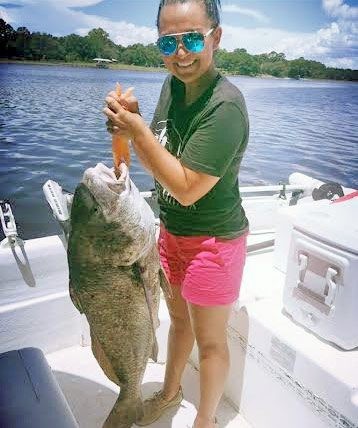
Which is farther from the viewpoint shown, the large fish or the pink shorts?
the pink shorts

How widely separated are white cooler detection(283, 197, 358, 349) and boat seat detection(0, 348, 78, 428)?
1.45 m

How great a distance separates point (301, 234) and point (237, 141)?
0.91 metres

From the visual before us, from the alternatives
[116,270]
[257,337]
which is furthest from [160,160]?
[257,337]

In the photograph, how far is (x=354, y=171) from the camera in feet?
59.3

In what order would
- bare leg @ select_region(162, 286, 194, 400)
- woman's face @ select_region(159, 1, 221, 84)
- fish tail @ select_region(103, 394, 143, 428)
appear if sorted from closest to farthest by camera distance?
woman's face @ select_region(159, 1, 221, 84) → fish tail @ select_region(103, 394, 143, 428) → bare leg @ select_region(162, 286, 194, 400)

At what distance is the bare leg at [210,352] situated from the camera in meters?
2.34

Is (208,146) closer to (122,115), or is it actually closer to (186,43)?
(122,115)

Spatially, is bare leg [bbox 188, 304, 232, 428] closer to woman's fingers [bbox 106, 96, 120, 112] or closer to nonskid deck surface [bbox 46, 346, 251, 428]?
nonskid deck surface [bbox 46, 346, 251, 428]

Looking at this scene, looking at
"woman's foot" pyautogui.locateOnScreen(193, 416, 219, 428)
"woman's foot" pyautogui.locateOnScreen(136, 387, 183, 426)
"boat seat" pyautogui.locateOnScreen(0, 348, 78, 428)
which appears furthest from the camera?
"woman's foot" pyautogui.locateOnScreen(136, 387, 183, 426)

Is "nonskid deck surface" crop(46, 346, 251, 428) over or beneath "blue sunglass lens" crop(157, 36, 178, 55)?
beneath

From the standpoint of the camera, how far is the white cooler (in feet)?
7.47

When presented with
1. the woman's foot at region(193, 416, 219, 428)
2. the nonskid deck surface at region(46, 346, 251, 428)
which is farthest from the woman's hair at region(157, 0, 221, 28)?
the nonskid deck surface at region(46, 346, 251, 428)

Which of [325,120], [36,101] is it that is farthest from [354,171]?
[36,101]

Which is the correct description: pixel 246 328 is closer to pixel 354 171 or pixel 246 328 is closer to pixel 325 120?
pixel 354 171
